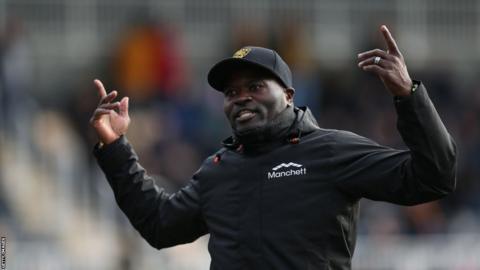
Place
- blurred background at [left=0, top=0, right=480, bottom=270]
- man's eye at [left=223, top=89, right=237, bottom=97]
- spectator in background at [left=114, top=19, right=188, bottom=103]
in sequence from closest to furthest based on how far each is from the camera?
man's eye at [left=223, top=89, right=237, bottom=97] < blurred background at [left=0, top=0, right=480, bottom=270] < spectator in background at [left=114, top=19, right=188, bottom=103]

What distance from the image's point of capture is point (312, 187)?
20.5 feet

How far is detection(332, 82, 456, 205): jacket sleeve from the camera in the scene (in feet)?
19.1

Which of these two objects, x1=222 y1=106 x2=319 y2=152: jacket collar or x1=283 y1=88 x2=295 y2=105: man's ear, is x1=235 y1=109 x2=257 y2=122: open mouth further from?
x1=283 y1=88 x2=295 y2=105: man's ear

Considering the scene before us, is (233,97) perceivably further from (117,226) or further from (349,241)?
(117,226)

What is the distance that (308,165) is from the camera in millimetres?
6293

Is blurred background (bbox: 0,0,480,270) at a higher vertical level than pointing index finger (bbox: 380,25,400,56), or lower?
lower

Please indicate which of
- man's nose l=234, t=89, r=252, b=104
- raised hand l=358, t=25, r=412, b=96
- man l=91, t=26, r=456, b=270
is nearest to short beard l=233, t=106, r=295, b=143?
man l=91, t=26, r=456, b=270

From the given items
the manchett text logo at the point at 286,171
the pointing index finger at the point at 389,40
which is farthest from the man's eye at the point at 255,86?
A: the pointing index finger at the point at 389,40

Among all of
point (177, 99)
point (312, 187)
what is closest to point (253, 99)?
point (312, 187)

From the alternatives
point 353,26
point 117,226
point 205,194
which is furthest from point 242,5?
point 205,194

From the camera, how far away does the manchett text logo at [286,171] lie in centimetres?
629

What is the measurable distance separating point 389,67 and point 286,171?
2.45 ft

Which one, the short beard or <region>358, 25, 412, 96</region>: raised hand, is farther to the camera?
the short beard

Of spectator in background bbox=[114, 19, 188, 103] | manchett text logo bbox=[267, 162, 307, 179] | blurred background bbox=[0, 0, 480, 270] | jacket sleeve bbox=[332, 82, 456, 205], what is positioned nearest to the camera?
jacket sleeve bbox=[332, 82, 456, 205]
